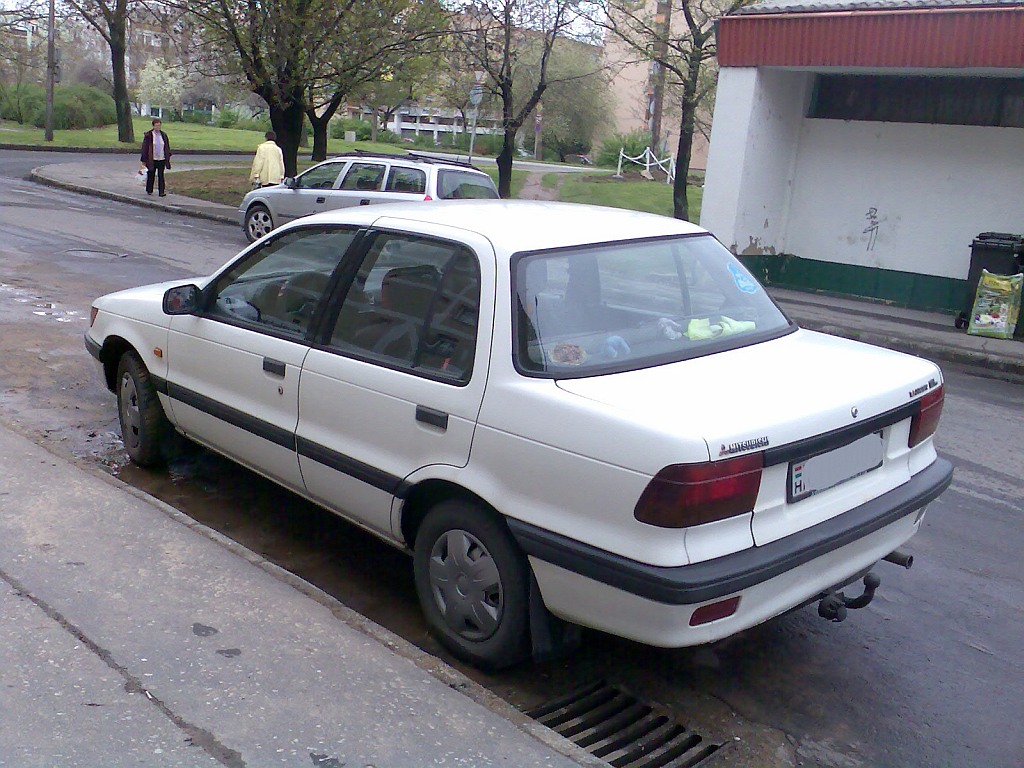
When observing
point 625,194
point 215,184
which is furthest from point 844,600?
point 625,194

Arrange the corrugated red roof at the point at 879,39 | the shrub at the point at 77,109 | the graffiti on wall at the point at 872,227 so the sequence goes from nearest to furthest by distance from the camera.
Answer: the corrugated red roof at the point at 879,39
the graffiti on wall at the point at 872,227
the shrub at the point at 77,109

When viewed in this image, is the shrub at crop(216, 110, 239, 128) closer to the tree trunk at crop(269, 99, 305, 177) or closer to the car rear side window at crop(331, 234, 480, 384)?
the tree trunk at crop(269, 99, 305, 177)

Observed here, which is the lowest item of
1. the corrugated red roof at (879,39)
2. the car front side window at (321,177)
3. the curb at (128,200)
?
the curb at (128,200)

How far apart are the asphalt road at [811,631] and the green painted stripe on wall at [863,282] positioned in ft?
21.7

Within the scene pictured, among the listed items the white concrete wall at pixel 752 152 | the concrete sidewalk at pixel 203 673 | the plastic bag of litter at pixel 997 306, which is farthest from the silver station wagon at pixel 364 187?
the concrete sidewalk at pixel 203 673

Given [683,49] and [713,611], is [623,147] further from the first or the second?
[713,611]

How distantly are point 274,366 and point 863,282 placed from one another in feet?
40.5

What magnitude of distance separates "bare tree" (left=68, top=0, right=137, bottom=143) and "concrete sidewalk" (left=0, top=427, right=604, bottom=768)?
109 feet

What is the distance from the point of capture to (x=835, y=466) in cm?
362

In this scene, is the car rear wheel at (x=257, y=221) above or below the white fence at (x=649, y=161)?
below

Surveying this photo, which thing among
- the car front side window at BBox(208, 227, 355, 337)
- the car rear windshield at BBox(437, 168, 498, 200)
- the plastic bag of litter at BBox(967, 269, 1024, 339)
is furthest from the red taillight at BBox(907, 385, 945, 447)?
the car rear windshield at BBox(437, 168, 498, 200)

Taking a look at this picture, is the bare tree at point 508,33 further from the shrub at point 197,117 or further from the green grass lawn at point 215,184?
the shrub at point 197,117

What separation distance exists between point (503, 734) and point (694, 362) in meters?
1.49

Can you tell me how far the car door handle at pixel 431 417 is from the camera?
12.5 feet
